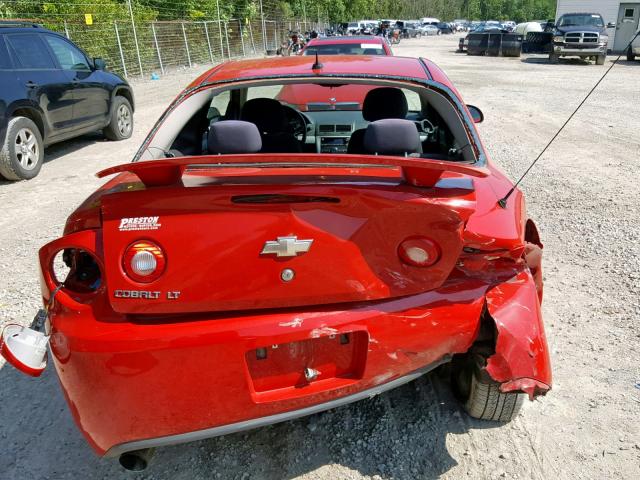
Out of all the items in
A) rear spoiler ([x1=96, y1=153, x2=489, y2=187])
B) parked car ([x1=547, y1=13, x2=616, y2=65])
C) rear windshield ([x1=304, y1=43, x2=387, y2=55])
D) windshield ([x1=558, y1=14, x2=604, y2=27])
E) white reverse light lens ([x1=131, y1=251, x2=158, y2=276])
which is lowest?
parked car ([x1=547, y1=13, x2=616, y2=65])

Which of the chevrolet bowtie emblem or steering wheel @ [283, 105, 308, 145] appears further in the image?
steering wheel @ [283, 105, 308, 145]

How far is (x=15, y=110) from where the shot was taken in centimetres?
696

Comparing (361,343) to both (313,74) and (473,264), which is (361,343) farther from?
(313,74)

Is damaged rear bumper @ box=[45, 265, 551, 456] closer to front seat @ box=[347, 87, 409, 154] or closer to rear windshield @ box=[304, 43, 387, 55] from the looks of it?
front seat @ box=[347, 87, 409, 154]

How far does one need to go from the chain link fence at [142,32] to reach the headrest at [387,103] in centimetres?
1022

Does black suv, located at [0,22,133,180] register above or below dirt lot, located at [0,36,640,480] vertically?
above

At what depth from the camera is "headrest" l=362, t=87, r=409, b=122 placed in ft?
12.1

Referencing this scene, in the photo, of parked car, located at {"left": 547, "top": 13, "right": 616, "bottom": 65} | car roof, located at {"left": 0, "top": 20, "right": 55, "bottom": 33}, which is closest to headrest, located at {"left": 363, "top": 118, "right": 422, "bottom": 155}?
car roof, located at {"left": 0, "top": 20, "right": 55, "bottom": 33}

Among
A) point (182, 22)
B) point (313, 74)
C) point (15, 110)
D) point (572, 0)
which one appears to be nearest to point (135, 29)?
point (182, 22)

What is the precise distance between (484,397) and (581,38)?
25610mm

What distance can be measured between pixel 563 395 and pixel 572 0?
40.8 m

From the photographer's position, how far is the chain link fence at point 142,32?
17.6 m

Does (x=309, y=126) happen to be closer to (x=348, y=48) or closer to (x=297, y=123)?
(x=297, y=123)

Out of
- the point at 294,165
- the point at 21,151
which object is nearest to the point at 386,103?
the point at 294,165
